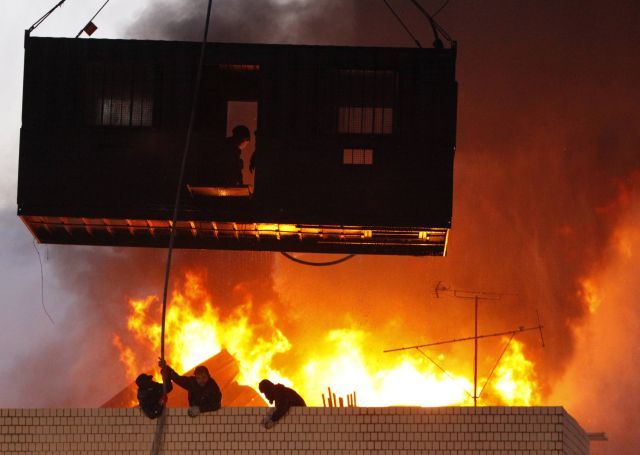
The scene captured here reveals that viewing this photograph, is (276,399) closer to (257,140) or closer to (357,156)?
(357,156)

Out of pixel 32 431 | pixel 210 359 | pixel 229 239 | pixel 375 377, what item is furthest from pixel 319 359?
pixel 32 431

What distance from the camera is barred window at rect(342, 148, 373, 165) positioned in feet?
77.3

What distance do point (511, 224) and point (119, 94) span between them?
21.2 metres

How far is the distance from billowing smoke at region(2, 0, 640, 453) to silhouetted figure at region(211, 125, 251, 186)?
1848 cm

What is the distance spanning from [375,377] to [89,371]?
960cm

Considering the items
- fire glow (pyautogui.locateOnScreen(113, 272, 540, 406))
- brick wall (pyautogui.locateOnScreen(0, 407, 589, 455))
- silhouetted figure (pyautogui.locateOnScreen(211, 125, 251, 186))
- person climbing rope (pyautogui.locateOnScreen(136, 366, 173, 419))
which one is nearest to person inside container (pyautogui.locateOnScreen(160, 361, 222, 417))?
brick wall (pyautogui.locateOnScreen(0, 407, 589, 455))

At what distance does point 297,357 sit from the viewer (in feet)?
139

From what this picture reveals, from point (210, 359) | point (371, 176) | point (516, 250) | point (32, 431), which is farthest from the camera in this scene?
point (516, 250)

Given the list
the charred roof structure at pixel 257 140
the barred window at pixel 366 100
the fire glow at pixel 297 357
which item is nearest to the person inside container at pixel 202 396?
the charred roof structure at pixel 257 140

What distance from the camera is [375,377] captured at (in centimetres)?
4106

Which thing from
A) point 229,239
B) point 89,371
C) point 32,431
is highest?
point 229,239

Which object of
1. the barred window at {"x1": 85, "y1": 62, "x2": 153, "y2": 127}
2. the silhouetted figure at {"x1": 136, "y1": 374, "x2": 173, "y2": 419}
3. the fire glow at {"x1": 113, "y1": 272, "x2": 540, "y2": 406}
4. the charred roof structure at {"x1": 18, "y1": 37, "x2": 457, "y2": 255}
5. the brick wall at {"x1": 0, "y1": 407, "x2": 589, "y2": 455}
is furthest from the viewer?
the fire glow at {"x1": 113, "y1": 272, "x2": 540, "y2": 406}

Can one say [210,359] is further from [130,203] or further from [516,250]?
[130,203]

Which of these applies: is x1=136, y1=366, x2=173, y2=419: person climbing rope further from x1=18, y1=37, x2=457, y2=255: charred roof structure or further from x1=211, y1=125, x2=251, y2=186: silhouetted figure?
x1=211, y1=125, x2=251, y2=186: silhouetted figure
